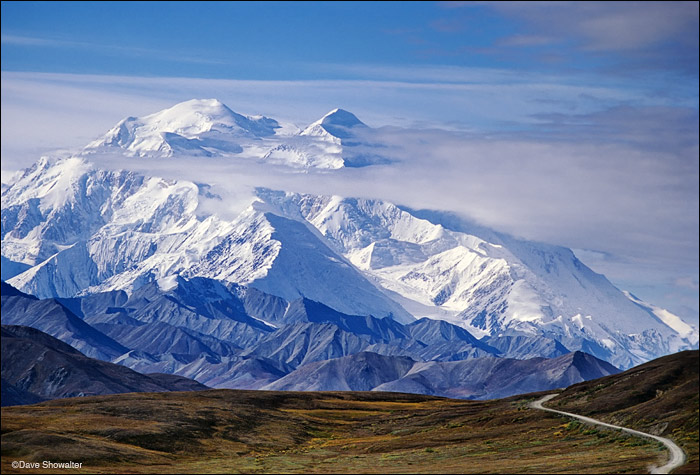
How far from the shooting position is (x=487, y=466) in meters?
118

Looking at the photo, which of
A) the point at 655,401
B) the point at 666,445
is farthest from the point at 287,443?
the point at 666,445

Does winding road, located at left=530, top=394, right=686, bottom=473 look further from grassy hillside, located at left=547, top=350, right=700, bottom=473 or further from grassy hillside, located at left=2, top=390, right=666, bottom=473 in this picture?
grassy hillside, located at left=2, top=390, right=666, bottom=473

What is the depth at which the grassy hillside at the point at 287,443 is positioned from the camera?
12012 cm

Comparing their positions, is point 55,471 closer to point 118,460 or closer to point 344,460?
point 118,460

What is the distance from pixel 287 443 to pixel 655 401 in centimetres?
5874

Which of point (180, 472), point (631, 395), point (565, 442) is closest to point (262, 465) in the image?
point (180, 472)

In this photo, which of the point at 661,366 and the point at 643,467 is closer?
the point at 643,467

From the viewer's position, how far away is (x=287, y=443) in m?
173

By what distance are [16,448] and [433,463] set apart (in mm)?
48704

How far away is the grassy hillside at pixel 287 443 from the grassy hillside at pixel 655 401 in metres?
6.07

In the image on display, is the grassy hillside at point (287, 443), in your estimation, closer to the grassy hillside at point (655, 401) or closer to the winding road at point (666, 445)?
the winding road at point (666, 445)

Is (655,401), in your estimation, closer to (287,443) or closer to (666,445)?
(666,445)

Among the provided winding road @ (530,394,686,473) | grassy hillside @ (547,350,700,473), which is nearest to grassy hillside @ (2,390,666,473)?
winding road @ (530,394,686,473)

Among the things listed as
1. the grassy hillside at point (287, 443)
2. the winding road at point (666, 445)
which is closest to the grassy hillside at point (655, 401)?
the winding road at point (666, 445)
